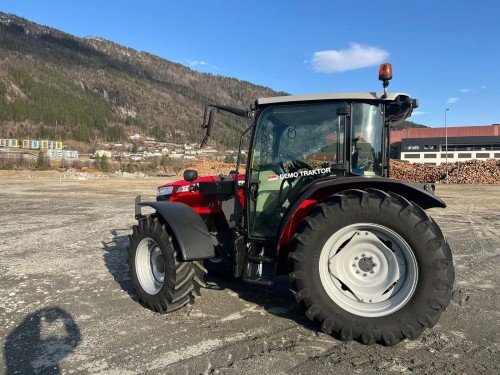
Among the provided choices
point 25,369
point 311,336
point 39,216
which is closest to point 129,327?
point 25,369

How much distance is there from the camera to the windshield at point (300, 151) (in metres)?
3.82

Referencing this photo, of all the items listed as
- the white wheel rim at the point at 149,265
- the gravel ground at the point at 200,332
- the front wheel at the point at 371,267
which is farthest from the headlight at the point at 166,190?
the front wheel at the point at 371,267

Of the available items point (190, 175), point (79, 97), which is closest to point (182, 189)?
point (190, 175)

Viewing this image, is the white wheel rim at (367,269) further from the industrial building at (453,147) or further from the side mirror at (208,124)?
the industrial building at (453,147)

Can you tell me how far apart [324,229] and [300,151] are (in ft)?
3.13

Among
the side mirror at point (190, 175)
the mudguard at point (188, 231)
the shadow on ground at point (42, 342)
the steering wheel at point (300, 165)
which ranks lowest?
the shadow on ground at point (42, 342)

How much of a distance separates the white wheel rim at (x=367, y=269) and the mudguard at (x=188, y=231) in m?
1.23

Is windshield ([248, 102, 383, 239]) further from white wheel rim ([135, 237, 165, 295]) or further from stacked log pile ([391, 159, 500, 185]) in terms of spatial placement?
stacked log pile ([391, 159, 500, 185])

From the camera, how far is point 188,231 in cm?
416

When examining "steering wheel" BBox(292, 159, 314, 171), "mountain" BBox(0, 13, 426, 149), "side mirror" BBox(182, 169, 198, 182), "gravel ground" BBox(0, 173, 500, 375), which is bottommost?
"gravel ground" BBox(0, 173, 500, 375)

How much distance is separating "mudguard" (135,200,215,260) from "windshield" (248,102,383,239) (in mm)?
479

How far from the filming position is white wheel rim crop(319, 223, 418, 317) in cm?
338

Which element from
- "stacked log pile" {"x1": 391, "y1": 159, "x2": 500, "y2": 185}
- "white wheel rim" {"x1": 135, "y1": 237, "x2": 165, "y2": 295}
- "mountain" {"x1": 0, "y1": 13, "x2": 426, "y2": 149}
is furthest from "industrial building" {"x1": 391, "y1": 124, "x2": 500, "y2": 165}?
"white wheel rim" {"x1": 135, "y1": 237, "x2": 165, "y2": 295}

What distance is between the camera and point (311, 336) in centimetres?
362
